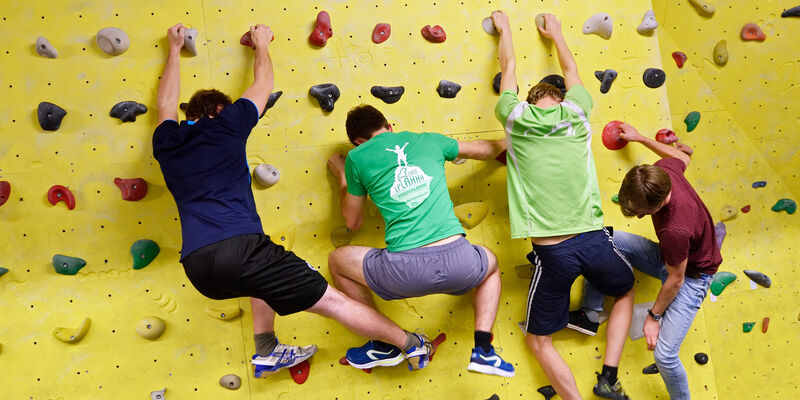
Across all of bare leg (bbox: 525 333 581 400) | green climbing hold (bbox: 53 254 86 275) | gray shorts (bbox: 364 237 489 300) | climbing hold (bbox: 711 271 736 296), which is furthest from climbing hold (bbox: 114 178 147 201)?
climbing hold (bbox: 711 271 736 296)

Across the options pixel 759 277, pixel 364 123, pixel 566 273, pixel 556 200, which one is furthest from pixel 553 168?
pixel 759 277

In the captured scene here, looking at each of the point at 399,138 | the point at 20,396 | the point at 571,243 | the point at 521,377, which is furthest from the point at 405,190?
the point at 20,396

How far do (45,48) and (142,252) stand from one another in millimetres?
1018

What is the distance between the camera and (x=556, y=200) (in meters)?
2.28

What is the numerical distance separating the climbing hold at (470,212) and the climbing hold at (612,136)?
773mm

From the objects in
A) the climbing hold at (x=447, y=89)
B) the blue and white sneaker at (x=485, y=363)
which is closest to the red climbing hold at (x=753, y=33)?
the climbing hold at (x=447, y=89)

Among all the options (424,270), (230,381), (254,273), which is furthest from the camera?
(230,381)

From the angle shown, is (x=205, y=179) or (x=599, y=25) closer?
(x=205, y=179)

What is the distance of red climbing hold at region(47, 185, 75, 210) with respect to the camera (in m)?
2.38

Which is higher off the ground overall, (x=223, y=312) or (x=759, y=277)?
(x=223, y=312)

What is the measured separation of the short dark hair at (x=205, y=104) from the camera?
2199 mm

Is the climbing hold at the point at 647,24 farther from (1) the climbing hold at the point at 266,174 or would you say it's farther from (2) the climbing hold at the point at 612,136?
(1) the climbing hold at the point at 266,174

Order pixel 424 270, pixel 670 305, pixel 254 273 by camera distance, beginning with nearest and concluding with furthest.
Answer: pixel 254 273 → pixel 424 270 → pixel 670 305

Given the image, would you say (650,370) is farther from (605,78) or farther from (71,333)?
(71,333)
